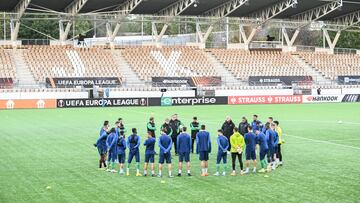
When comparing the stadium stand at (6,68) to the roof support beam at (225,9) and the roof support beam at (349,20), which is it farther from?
the roof support beam at (349,20)

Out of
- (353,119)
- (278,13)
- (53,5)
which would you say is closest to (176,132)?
(353,119)

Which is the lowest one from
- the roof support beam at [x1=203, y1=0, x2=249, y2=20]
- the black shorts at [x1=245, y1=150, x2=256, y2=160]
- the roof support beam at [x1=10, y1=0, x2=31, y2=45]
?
the black shorts at [x1=245, y1=150, x2=256, y2=160]

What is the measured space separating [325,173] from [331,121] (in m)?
19.7

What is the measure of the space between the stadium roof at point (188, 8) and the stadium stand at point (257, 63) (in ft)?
15.4

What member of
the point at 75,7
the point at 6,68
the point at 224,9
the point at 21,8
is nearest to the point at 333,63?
the point at 224,9

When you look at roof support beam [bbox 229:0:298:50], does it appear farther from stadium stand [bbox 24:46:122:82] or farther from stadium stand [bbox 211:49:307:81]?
stadium stand [bbox 24:46:122:82]

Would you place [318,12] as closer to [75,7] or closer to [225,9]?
[225,9]

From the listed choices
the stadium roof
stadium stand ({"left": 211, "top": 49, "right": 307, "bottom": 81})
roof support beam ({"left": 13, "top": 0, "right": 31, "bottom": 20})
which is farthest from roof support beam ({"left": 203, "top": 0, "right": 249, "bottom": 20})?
roof support beam ({"left": 13, "top": 0, "right": 31, "bottom": 20})

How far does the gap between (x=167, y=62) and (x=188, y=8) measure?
663 centimetres

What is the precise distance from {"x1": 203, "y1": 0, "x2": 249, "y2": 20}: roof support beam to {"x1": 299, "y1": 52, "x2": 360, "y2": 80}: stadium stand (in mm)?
13608

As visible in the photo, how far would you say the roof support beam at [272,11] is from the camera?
6171 cm

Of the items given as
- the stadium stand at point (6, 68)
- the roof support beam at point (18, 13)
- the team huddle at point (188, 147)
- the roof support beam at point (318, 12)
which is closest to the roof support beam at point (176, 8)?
the roof support beam at point (18, 13)

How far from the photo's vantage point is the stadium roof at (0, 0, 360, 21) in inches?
2270

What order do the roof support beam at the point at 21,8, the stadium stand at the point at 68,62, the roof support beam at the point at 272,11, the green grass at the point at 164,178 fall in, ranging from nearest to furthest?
the green grass at the point at 164,178 → the roof support beam at the point at 21,8 → the stadium stand at the point at 68,62 → the roof support beam at the point at 272,11
